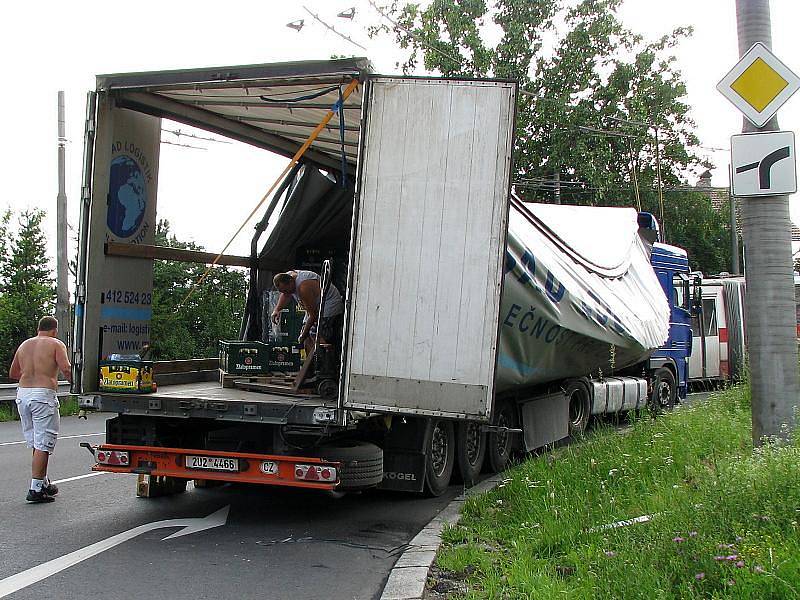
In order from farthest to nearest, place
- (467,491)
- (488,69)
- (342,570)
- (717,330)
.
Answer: (488,69), (717,330), (467,491), (342,570)

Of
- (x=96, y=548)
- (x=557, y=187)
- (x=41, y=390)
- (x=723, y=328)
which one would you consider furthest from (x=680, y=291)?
(x=96, y=548)

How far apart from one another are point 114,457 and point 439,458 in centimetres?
299

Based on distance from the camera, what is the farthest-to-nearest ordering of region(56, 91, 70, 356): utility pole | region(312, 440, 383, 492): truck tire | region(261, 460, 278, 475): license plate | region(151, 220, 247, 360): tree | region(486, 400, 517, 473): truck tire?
region(56, 91, 70, 356): utility pole
region(151, 220, 247, 360): tree
region(486, 400, 517, 473): truck tire
region(312, 440, 383, 492): truck tire
region(261, 460, 278, 475): license plate

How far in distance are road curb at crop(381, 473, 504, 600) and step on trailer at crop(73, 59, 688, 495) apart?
1.95 ft

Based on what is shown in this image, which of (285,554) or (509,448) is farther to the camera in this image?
(509,448)

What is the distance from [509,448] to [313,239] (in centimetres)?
371

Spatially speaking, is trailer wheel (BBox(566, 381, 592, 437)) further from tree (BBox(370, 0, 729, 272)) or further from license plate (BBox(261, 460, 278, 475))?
tree (BBox(370, 0, 729, 272))

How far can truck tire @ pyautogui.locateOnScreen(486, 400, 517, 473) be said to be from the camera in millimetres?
9617

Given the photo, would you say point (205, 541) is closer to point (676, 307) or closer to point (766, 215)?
point (766, 215)

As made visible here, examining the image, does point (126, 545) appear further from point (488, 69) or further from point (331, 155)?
point (488, 69)

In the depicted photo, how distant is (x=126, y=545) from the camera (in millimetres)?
6566

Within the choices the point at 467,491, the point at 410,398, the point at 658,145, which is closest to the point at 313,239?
the point at 467,491

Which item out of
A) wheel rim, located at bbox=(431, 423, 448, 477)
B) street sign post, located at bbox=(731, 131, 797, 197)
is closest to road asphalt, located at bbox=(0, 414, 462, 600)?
wheel rim, located at bbox=(431, 423, 448, 477)

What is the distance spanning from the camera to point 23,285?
23641mm
